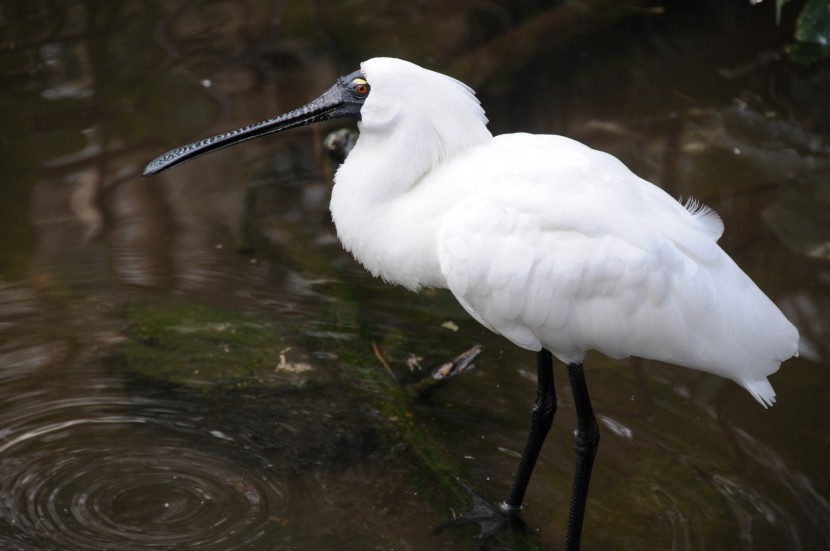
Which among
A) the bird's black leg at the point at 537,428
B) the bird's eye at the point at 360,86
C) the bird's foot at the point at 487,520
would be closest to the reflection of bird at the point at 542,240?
the bird's eye at the point at 360,86

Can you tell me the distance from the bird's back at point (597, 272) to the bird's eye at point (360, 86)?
1.67 feet

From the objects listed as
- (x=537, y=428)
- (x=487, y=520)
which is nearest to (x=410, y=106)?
(x=537, y=428)

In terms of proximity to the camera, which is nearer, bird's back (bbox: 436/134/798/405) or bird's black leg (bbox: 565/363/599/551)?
bird's back (bbox: 436/134/798/405)

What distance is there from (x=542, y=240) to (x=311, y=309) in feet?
6.95

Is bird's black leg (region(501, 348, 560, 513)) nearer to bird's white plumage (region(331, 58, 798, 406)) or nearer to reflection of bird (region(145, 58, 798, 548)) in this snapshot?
reflection of bird (region(145, 58, 798, 548))

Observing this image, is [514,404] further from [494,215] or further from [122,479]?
[122,479]

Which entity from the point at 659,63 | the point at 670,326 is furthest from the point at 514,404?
the point at 659,63

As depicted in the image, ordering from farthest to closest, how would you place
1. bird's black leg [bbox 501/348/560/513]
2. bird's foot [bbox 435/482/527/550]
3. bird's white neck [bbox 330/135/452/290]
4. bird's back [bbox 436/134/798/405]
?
bird's black leg [bbox 501/348/560/513]
bird's foot [bbox 435/482/527/550]
bird's white neck [bbox 330/135/452/290]
bird's back [bbox 436/134/798/405]

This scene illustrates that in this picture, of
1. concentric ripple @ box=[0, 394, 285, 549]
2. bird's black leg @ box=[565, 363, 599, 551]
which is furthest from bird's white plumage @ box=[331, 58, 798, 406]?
concentric ripple @ box=[0, 394, 285, 549]

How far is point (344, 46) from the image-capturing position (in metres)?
9.09

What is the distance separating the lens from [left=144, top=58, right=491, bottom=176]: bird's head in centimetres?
453

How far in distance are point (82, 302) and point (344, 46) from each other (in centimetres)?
380

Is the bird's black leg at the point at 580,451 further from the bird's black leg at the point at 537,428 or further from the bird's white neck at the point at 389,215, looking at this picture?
the bird's white neck at the point at 389,215

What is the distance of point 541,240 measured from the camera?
4297mm
